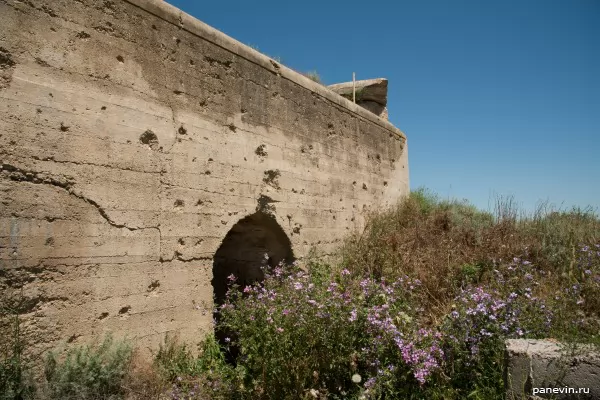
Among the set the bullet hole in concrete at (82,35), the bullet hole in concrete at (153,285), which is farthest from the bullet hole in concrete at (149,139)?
the bullet hole in concrete at (153,285)

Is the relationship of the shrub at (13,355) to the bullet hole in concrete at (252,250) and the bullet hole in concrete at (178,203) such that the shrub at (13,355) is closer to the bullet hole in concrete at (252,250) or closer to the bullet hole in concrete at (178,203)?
the bullet hole in concrete at (178,203)

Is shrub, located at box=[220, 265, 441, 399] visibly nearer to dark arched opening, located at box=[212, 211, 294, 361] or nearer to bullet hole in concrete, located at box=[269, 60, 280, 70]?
dark arched opening, located at box=[212, 211, 294, 361]

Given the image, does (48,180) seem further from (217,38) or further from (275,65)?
(275,65)

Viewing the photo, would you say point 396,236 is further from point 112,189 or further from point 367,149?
point 112,189

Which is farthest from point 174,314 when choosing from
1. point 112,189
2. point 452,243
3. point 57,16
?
point 452,243

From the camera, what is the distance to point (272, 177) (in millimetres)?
5156

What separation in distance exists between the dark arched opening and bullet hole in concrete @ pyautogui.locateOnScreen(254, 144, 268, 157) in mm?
846

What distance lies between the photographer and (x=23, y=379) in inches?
110

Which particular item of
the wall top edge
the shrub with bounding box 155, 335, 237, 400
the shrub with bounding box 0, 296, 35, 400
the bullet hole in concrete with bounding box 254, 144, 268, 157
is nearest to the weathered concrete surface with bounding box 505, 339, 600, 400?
the shrub with bounding box 155, 335, 237, 400

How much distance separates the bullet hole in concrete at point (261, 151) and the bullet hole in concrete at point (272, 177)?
21cm

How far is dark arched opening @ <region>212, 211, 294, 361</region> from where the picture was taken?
17.8ft

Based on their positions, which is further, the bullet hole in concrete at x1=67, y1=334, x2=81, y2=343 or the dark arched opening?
the dark arched opening

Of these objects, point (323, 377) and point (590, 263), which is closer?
point (323, 377)

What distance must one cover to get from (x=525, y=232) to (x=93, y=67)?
6141 millimetres
